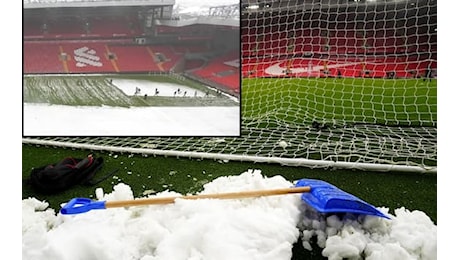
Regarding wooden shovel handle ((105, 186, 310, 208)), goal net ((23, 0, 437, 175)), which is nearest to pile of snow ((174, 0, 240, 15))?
goal net ((23, 0, 437, 175))

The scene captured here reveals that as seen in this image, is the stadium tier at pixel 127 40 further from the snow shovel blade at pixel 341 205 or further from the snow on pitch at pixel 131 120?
the snow shovel blade at pixel 341 205

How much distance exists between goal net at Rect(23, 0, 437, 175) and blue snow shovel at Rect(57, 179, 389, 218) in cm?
33

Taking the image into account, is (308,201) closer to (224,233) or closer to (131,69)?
(224,233)

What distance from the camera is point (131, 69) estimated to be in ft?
4.57

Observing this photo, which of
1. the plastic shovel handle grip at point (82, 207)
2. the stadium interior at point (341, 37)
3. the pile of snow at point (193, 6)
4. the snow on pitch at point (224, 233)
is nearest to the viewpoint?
the snow on pitch at point (224, 233)

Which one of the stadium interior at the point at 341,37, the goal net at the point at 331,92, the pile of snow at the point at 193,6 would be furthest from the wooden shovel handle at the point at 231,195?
the stadium interior at the point at 341,37

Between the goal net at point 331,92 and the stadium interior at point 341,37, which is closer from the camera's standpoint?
the goal net at point 331,92

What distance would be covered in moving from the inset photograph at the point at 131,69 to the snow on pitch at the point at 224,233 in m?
0.45

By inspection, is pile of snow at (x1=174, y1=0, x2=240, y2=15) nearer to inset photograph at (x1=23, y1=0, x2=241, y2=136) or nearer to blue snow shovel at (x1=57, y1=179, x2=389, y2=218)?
inset photograph at (x1=23, y1=0, x2=241, y2=136)

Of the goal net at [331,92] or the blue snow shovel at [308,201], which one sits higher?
the goal net at [331,92]

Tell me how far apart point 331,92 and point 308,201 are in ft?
3.90

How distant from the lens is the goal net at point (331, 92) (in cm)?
151
